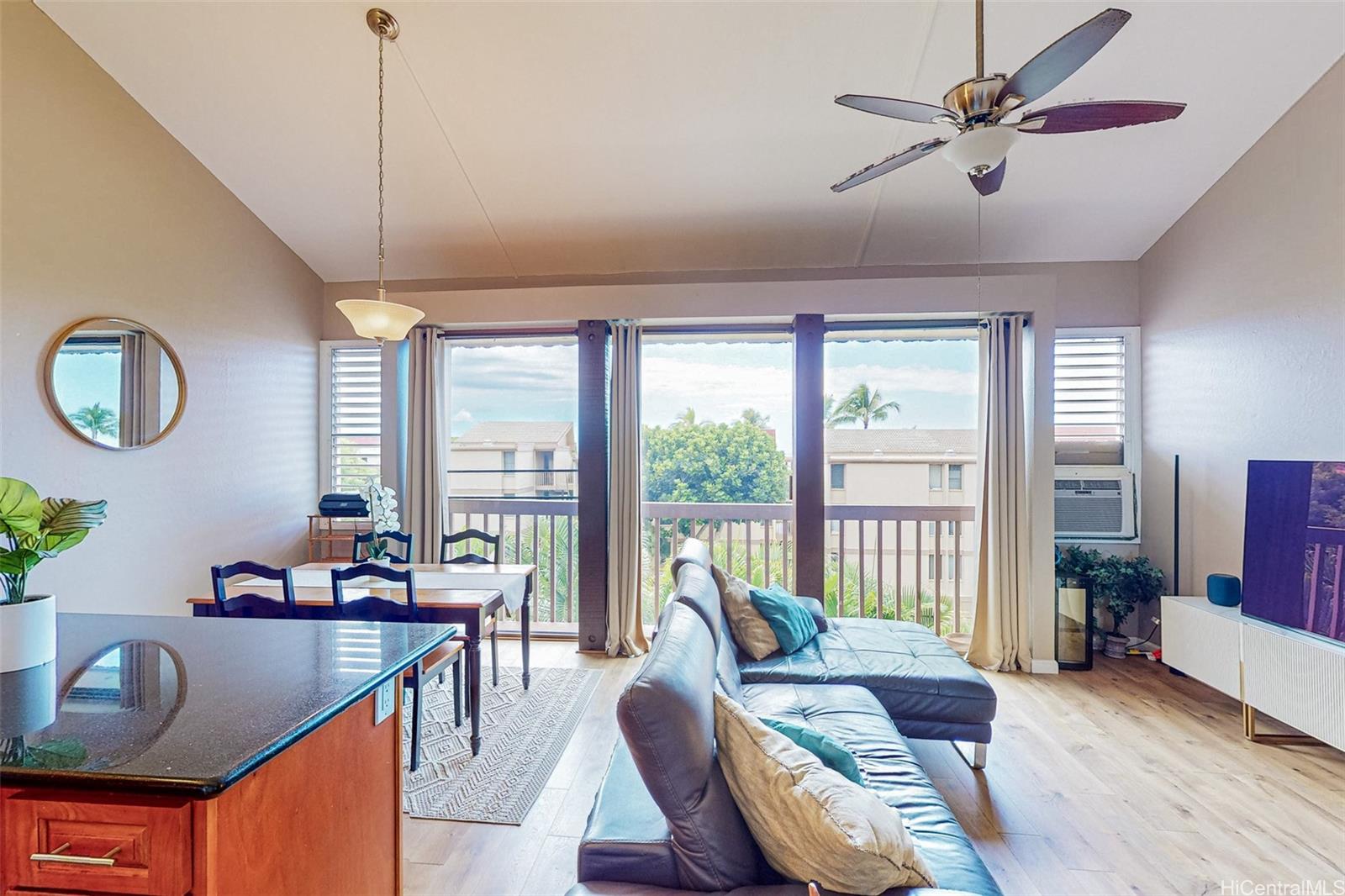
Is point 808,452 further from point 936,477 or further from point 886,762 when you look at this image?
point 886,762

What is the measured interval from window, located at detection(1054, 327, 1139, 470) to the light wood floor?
5.21 feet

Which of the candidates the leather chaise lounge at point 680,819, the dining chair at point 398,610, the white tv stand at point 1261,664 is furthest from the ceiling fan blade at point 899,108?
the white tv stand at point 1261,664

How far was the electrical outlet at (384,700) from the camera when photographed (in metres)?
1.44

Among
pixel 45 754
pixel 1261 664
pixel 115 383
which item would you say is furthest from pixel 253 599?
pixel 1261 664

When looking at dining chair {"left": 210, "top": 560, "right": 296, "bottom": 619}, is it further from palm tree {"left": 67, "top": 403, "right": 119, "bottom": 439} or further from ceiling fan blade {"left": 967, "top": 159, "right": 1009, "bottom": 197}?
ceiling fan blade {"left": 967, "top": 159, "right": 1009, "bottom": 197}

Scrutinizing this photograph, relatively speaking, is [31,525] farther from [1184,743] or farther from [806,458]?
[1184,743]

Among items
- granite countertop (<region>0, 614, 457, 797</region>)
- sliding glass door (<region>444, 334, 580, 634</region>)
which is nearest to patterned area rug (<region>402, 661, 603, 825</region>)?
sliding glass door (<region>444, 334, 580, 634</region>)

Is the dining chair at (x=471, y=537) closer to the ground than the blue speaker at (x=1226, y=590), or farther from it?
farther from it

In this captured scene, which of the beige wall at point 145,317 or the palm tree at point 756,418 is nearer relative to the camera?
the beige wall at point 145,317

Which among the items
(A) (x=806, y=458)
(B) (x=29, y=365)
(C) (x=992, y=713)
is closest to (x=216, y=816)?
(C) (x=992, y=713)

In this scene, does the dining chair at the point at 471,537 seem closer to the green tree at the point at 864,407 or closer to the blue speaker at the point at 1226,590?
the green tree at the point at 864,407

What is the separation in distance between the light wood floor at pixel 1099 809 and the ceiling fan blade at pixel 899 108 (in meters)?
2.44

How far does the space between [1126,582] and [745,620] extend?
8.82 ft

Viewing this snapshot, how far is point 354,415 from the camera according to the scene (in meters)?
4.45
